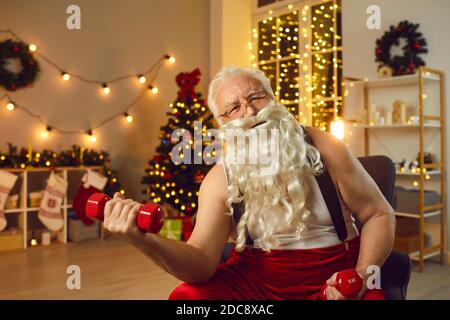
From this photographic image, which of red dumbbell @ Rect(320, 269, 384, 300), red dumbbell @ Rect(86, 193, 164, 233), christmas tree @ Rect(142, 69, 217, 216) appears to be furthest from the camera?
christmas tree @ Rect(142, 69, 217, 216)

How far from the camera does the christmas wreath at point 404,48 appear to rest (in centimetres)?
400

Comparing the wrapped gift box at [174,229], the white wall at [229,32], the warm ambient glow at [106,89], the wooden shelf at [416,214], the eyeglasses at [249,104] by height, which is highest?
the white wall at [229,32]

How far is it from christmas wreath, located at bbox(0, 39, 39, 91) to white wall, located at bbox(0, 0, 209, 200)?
0.10 m

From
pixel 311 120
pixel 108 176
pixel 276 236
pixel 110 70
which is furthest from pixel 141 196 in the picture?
pixel 276 236

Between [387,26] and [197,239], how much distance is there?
3.74m

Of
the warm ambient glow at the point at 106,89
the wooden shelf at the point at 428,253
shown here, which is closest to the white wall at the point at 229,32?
the warm ambient glow at the point at 106,89

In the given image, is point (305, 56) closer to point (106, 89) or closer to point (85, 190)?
point (106, 89)

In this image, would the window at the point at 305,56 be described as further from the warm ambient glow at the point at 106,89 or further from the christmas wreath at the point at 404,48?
the warm ambient glow at the point at 106,89

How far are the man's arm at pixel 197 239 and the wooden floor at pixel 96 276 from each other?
182 cm

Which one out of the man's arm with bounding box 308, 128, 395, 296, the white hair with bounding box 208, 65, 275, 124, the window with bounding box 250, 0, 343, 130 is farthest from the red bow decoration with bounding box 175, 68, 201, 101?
the man's arm with bounding box 308, 128, 395, 296

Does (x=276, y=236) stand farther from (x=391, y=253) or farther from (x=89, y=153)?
(x=89, y=153)

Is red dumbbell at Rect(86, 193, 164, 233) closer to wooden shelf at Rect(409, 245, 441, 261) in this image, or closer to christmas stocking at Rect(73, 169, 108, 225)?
wooden shelf at Rect(409, 245, 441, 261)

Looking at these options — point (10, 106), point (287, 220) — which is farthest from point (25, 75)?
point (287, 220)

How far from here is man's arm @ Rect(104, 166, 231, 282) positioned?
100 cm
